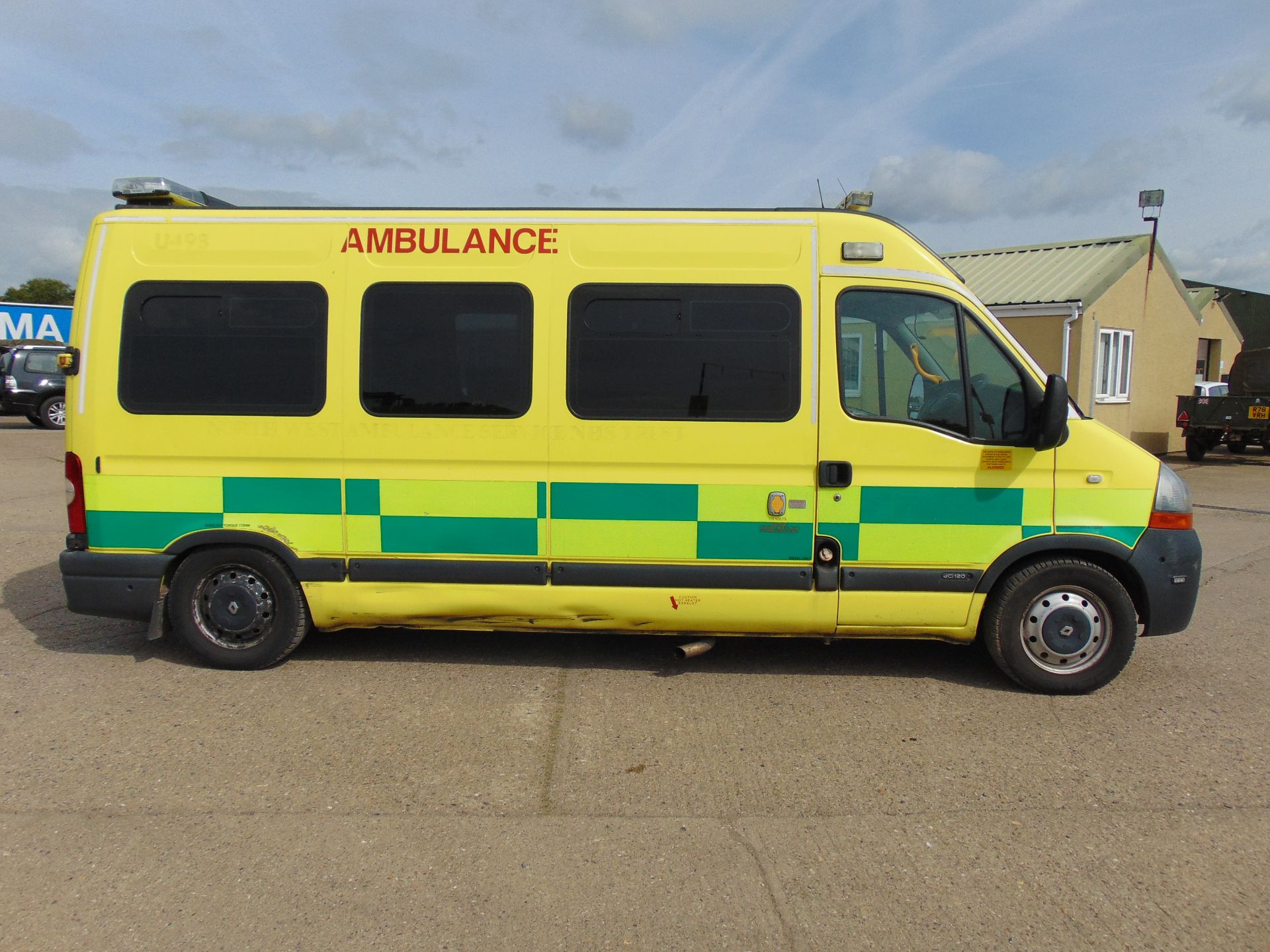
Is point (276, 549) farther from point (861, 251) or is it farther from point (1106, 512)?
point (1106, 512)

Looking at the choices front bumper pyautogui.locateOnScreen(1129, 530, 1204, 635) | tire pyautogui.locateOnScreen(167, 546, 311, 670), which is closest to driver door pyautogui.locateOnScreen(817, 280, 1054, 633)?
front bumper pyautogui.locateOnScreen(1129, 530, 1204, 635)

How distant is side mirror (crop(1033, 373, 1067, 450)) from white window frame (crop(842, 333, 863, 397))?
842 millimetres

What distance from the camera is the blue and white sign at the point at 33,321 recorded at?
29.6 m

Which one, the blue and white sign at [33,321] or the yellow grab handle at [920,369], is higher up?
the blue and white sign at [33,321]

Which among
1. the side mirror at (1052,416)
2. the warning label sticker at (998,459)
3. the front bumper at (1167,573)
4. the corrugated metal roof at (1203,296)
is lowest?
the front bumper at (1167,573)

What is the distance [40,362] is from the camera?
1980 cm

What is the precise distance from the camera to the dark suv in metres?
19.6

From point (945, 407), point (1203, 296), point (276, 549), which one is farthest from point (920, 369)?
point (1203, 296)

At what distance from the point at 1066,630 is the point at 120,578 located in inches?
199

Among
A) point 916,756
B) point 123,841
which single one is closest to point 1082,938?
point 916,756

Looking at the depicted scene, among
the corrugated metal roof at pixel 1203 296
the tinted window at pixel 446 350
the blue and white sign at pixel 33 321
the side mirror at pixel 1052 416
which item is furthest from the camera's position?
the blue and white sign at pixel 33 321

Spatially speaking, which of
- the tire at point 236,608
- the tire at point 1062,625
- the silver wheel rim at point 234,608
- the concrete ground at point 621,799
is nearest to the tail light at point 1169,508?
the tire at point 1062,625

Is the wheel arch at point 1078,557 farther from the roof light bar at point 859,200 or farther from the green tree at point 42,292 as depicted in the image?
the green tree at point 42,292

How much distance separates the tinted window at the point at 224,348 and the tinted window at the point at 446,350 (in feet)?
1.03
